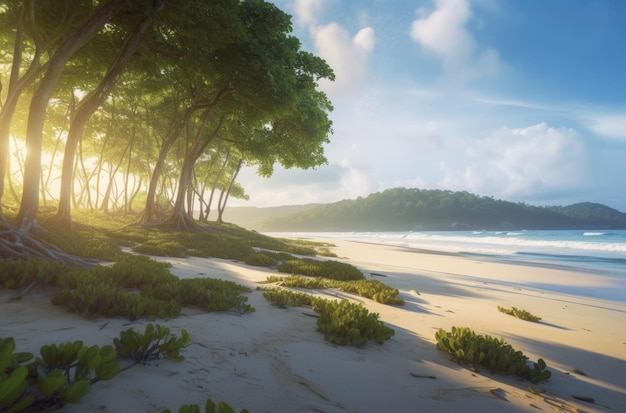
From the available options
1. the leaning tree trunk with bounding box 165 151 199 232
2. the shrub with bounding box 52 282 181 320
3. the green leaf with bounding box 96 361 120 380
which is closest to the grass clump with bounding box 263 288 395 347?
the shrub with bounding box 52 282 181 320

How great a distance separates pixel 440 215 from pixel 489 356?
14897 centimetres

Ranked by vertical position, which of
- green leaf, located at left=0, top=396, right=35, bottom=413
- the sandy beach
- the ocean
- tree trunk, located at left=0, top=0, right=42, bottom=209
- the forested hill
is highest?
the forested hill

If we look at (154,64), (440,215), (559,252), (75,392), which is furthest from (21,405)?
(440,215)

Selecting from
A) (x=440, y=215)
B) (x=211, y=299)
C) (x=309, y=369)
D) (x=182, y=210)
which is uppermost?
(x=440, y=215)

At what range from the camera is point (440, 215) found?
142 m

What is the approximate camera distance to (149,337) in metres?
2.73

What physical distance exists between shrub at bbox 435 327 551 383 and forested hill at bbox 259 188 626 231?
468 feet

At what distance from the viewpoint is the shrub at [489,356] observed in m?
3.56

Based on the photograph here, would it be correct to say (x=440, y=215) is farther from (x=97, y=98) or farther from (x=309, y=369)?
(x=309, y=369)

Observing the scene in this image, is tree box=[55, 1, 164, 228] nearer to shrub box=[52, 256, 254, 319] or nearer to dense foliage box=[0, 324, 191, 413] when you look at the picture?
shrub box=[52, 256, 254, 319]

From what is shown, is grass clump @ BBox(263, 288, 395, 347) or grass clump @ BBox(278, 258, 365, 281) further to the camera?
grass clump @ BBox(278, 258, 365, 281)

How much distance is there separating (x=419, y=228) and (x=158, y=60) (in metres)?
139

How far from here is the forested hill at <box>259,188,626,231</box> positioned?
139 m

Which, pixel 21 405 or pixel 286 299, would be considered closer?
pixel 21 405
